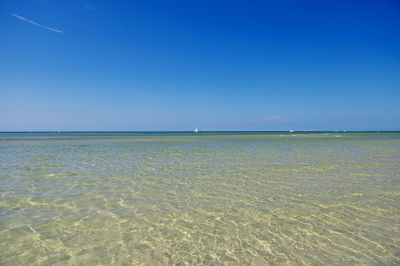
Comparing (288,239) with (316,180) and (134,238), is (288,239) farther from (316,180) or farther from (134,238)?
(316,180)

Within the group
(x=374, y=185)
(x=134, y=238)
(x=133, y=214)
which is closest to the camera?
(x=134, y=238)

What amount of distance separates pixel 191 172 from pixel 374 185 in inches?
302

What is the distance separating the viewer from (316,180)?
9555 millimetres

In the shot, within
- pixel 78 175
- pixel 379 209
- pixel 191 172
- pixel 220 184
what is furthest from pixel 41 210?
pixel 379 209

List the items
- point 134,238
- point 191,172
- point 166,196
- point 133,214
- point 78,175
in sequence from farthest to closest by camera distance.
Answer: point 191,172, point 78,175, point 166,196, point 133,214, point 134,238

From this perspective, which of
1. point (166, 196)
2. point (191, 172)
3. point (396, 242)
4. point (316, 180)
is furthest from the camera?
point (191, 172)

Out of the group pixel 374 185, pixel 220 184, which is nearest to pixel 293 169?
pixel 374 185

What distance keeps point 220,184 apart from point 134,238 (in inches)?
192

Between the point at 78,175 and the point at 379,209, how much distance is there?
37.8 feet

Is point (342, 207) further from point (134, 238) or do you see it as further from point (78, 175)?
point (78, 175)

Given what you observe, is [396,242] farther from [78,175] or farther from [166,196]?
[78,175]

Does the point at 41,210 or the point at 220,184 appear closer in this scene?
the point at 41,210

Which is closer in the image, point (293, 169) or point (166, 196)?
→ point (166, 196)

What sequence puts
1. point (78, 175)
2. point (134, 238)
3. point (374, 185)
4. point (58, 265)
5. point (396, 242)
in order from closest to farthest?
point (58, 265) → point (396, 242) → point (134, 238) → point (374, 185) → point (78, 175)
